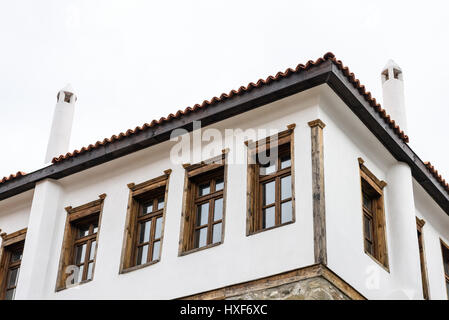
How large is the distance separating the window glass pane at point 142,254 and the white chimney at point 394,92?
211 inches

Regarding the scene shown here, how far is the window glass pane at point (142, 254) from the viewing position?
49.3ft

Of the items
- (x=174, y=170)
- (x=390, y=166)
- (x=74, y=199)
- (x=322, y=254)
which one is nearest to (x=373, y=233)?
(x=390, y=166)

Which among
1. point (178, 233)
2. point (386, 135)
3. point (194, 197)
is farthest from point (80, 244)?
point (386, 135)

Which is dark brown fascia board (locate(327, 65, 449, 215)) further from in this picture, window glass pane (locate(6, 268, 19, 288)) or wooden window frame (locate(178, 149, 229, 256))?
window glass pane (locate(6, 268, 19, 288))

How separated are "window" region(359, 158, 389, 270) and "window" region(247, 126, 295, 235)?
1439 mm

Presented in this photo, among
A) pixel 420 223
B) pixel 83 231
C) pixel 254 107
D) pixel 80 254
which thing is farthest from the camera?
pixel 420 223

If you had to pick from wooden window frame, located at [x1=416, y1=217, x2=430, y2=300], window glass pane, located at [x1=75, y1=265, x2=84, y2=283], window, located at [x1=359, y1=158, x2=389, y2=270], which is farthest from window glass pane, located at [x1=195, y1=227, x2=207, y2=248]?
wooden window frame, located at [x1=416, y1=217, x2=430, y2=300]

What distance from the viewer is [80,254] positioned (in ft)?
52.6

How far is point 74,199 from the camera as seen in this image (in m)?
16.5

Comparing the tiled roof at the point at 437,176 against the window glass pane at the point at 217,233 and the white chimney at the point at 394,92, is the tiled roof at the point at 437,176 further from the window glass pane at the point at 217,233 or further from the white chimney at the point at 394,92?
the window glass pane at the point at 217,233

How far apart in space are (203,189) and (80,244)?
2.69 meters

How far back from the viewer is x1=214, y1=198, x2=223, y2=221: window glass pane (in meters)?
14.4

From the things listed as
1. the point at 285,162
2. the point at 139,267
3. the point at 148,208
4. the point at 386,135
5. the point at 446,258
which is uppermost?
the point at 386,135

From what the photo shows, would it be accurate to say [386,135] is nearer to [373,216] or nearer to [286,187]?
[373,216]
